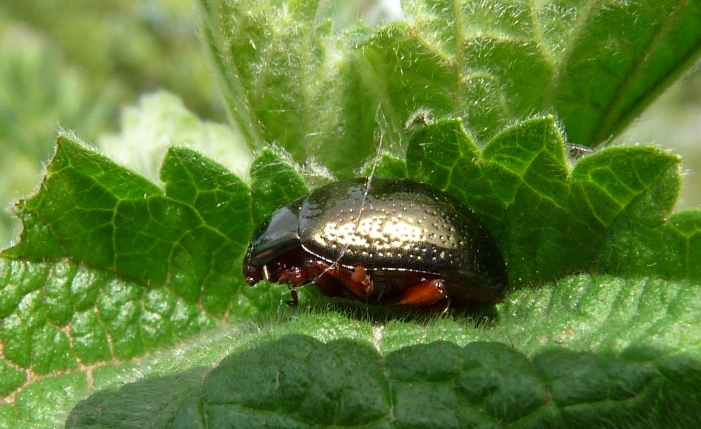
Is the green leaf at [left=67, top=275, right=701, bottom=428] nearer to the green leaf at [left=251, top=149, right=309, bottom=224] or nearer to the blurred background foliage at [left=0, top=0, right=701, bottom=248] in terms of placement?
the green leaf at [left=251, top=149, right=309, bottom=224]

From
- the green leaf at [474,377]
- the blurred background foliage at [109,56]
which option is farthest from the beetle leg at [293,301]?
the blurred background foliage at [109,56]

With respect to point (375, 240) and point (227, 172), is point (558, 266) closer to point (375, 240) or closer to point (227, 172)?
point (375, 240)

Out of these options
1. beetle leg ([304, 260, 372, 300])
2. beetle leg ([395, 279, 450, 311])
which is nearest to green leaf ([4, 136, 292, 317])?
beetle leg ([304, 260, 372, 300])

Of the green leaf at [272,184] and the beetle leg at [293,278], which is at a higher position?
the green leaf at [272,184]

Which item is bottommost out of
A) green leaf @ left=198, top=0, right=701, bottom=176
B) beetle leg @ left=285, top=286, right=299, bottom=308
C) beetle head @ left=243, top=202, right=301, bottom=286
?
beetle leg @ left=285, top=286, right=299, bottom=308

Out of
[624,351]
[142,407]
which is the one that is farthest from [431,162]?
[142,407]

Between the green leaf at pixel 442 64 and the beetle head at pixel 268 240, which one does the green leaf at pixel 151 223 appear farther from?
the green leaf at pixel 442 64
